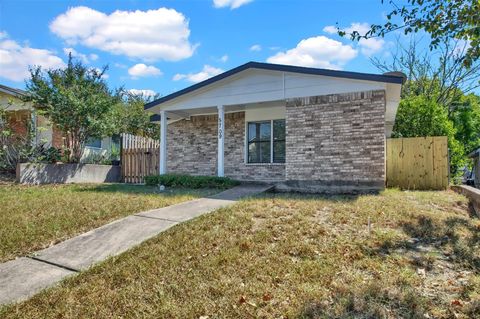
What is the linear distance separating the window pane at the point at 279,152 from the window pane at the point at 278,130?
18 cm

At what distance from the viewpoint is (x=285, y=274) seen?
3.89 m

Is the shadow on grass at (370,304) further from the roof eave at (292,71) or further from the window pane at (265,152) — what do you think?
the window pane at (265,152)

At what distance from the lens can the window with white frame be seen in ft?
39.9

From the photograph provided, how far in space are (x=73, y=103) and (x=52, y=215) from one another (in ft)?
26.7

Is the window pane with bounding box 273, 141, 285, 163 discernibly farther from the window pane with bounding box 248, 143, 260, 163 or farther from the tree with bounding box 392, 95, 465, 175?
the tree with bounding box 392, 95, 465, 175

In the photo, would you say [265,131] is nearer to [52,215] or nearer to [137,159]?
[137,159]

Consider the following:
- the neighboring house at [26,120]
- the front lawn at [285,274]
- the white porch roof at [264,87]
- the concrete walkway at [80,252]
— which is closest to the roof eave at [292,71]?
the white porch roof at [264,87]

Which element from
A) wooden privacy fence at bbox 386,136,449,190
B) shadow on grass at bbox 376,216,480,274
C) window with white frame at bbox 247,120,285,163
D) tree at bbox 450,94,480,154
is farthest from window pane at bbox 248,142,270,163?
tree at bbox 450,94,480,154

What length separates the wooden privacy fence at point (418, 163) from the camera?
427 inches

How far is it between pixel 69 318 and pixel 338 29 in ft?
17.0

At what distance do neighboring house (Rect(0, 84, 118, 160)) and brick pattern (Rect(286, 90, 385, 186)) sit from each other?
375 inches

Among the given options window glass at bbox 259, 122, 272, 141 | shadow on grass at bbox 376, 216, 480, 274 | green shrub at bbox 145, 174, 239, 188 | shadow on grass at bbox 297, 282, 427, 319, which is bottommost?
shadow on grass at bbox 297, 282, 427, 319

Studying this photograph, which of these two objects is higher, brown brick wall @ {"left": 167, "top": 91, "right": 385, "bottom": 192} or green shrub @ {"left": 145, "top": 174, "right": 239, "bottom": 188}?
brown brick wall @ {"left": 167, "top": 91, "right": 385, "bottom": 192}

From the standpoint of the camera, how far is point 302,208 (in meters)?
6.70
